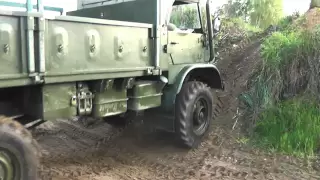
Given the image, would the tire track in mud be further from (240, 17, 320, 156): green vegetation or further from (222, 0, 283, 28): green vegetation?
(222, 0, 283, 28): green vegetation

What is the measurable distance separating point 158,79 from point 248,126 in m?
1.92

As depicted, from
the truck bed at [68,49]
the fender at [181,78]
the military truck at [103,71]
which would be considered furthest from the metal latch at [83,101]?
the fender at [181,78]

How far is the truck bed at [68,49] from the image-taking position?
305cm

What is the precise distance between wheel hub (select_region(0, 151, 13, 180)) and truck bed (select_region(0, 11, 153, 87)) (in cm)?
58

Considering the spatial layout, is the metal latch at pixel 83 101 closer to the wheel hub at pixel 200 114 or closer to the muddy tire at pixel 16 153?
the muddy tire at pixel 16 153

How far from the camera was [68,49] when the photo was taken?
3488mm

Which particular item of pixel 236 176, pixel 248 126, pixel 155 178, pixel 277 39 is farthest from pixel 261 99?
pixel 155 178

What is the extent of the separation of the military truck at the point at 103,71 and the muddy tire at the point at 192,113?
0.05 feet

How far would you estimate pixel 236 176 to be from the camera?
436 centimetres

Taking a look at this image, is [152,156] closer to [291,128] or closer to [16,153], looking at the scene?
[291,128]

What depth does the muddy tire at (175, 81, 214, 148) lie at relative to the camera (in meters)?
5.11

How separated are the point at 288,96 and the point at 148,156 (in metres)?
2.54

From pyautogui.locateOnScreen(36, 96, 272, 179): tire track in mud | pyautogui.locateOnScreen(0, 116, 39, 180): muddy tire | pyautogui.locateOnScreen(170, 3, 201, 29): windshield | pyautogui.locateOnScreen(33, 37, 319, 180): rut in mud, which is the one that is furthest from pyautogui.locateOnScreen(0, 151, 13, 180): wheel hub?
pyautogui.locateOnScreen(170, 3, 201, 29): windshield

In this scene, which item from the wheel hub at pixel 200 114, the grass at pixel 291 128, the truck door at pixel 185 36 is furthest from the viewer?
the wheel hub at pixel 200 114
